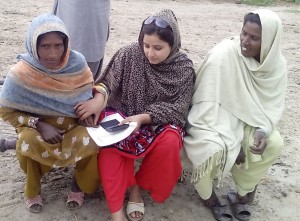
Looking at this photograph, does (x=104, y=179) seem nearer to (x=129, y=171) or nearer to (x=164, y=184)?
(x=129, y=171)

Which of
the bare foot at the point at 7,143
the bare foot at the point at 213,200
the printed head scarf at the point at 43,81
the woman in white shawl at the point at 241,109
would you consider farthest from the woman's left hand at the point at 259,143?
the bare foot at the point at 7,143

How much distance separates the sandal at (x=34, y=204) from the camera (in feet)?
9.93

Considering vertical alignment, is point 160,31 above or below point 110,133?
above

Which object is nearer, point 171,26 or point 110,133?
point 110,133

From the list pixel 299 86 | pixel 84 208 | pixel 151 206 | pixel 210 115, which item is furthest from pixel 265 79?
pixel 299 86

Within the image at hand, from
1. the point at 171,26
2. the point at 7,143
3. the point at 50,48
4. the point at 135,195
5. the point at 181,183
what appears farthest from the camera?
the point at 181,183

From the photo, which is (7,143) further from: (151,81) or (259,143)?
(259,143)

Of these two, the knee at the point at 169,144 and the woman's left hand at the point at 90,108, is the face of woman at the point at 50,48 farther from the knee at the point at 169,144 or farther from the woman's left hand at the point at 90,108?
the knee at the point at 169,144

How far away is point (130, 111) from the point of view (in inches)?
126

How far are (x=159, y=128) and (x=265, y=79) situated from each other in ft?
2.97

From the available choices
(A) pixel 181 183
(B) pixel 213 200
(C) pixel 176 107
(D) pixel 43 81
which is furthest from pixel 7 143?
(B) pixel 213 200

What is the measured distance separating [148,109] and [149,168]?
1.40ft

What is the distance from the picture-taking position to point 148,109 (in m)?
3.09

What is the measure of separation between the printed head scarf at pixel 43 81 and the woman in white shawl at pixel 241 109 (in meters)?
0.91
